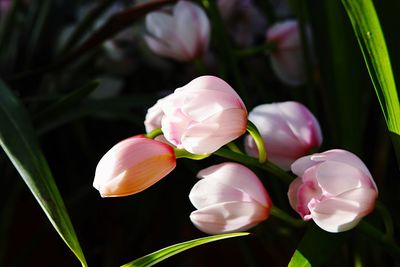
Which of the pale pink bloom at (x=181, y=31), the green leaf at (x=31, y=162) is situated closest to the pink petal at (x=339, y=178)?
the green leaf at (x=31, y=162)

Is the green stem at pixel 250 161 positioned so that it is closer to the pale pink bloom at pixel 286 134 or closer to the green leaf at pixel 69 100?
the pale pink bloom at pixel 286 134

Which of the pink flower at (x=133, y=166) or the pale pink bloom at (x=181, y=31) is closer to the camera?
the pink flower at (x=133, y=166)

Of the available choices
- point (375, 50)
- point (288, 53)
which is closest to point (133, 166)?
point (375, 50)

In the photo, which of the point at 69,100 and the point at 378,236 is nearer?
the point at 378,236

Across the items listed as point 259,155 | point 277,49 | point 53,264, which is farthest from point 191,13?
point 53,264

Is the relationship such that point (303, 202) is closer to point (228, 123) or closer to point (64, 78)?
point (228, 123)

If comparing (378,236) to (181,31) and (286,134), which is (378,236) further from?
(181,31)

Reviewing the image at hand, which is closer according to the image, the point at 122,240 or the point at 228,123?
the point at 228,123
